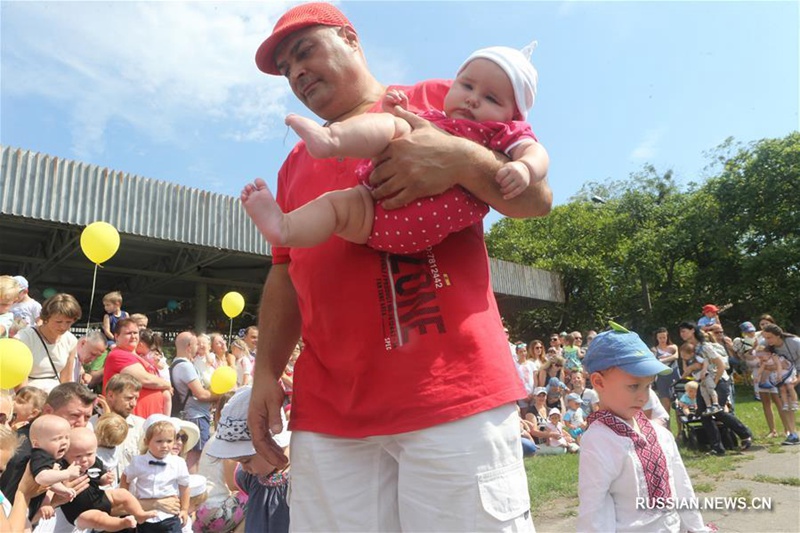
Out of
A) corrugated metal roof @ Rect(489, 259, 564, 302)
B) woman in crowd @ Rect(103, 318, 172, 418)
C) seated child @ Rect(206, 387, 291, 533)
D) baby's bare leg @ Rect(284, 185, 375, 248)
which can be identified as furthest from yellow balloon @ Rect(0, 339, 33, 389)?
corrugated metal roof @ Rect(489, 259, 564, 302)

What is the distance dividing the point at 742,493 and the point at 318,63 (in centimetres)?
538

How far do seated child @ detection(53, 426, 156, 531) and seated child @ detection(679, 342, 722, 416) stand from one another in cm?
720

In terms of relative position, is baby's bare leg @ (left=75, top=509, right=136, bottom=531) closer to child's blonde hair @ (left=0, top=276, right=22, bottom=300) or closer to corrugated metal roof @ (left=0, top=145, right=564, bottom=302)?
child's blonde hair @ (left=0, top=276, right=22, bottom=300)

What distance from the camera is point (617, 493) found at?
95.3 inches

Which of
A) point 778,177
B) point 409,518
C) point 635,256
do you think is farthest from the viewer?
point 635,256

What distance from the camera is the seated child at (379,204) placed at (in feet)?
4.87

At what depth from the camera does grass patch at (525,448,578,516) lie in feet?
18.7

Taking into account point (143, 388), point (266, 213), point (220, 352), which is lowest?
point (266, 213)

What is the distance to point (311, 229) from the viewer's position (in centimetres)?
151

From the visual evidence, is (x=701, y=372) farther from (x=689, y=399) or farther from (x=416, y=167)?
(x=416, y=167)

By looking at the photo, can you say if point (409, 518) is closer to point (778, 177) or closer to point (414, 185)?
point (414, 185)

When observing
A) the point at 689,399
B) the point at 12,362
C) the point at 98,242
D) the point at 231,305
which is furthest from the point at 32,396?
the point at 689,399

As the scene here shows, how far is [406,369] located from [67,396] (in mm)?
2967

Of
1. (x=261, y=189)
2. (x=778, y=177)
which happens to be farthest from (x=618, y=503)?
(x=778, y=177)
